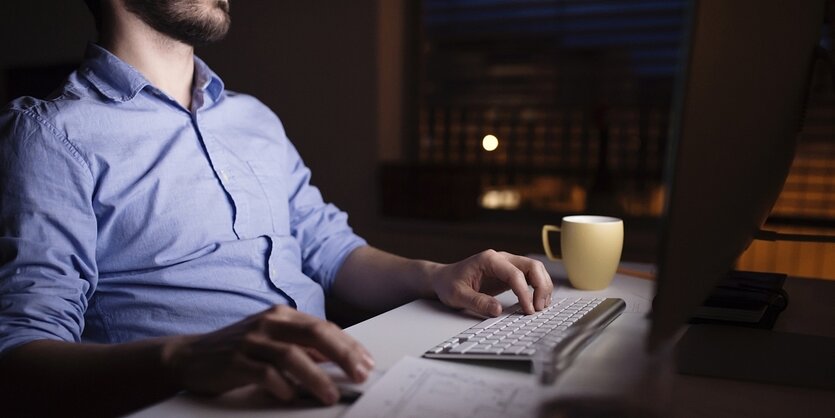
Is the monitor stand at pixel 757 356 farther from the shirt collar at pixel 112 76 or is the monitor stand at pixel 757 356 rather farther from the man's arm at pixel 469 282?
the shirt collar at pixel 112 76

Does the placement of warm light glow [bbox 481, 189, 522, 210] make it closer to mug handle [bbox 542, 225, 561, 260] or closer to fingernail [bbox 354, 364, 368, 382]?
mug handle [bbox 542, 225, 561, 260]

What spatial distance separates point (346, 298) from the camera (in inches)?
45.4

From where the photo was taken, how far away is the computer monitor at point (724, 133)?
0.33m

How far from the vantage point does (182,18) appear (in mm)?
1055

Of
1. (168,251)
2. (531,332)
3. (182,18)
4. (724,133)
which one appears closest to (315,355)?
(531,332)

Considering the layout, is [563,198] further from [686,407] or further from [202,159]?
[686,407]

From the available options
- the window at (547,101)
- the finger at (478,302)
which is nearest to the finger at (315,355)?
the finger at (478,302)

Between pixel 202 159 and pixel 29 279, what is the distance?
0.34 meters

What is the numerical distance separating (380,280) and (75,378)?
0.51 metres

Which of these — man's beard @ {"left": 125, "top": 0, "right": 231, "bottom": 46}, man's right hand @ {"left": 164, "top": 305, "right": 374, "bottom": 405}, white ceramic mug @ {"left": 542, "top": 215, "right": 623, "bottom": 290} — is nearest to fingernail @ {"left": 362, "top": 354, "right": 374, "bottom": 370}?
man's right hand @ {"left": 164, "top": 305, "right": 374, "bottom": 405}

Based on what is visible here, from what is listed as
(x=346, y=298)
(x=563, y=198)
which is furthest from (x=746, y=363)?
(x=563, y=198)

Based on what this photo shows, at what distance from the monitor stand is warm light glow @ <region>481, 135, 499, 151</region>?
1885 millimetres

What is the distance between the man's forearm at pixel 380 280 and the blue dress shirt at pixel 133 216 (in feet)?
0.20

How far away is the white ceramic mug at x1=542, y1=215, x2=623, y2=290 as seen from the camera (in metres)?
0.93
